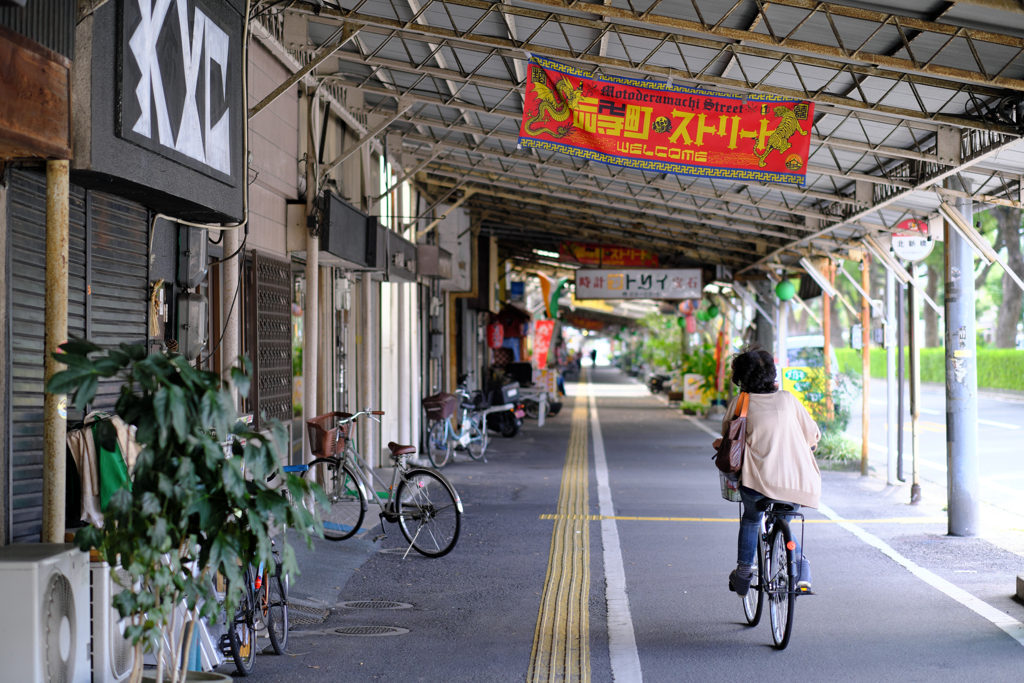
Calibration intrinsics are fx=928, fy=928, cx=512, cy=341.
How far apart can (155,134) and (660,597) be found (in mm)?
4658

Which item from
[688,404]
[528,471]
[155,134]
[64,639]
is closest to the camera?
[64,639]

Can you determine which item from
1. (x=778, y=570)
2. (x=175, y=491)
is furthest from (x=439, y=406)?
(x=175, y=491)

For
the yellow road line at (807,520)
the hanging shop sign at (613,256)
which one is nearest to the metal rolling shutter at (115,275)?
the yellow road line at (807,520)

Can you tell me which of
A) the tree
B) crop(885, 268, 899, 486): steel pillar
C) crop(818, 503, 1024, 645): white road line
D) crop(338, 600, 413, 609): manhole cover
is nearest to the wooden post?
crop(885, 268, 899, 486): steel pillar

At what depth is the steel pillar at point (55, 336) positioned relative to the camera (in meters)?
4.04

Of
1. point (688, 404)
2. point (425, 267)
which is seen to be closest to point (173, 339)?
point (425, 267)

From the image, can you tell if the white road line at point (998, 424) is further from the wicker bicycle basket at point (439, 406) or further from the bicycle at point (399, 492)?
the bicycle at point (399, 492)

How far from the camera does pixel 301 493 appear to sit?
3.43 meters

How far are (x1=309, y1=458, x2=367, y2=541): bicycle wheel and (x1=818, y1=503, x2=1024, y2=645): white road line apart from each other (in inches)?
187

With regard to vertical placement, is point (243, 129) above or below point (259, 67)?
below

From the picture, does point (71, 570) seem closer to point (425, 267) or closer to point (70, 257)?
point (70, 257)

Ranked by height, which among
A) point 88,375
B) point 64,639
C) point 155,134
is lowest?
point 64,639

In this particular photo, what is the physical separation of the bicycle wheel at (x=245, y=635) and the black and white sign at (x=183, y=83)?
245 centimetres

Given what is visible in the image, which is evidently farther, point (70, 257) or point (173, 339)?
point (173, 339)
